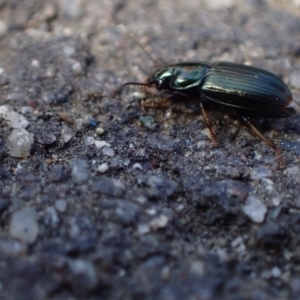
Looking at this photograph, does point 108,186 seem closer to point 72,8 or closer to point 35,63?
point 35,63

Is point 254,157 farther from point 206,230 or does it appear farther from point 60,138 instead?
point 60,138

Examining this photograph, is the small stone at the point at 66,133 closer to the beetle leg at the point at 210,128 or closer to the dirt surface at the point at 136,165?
the dirt surface at the point at 136,165

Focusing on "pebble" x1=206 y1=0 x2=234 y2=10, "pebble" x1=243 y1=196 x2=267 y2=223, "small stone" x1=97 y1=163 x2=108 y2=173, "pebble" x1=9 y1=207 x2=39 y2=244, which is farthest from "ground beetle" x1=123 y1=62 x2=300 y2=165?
"pebble" x1=9 y1=207 x2=39 y2=244

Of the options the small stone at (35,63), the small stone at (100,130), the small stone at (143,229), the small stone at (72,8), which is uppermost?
the small stone at (72,8)

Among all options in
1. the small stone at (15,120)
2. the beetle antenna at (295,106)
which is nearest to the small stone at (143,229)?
the small stone at (15,120)

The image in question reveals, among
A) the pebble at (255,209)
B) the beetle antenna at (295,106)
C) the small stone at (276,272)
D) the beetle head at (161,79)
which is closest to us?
the small stone at (276,272)

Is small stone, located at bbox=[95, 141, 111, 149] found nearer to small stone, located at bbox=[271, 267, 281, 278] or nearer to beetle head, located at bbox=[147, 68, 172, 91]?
beetle head, located at bbox=[147, 68, 172, 91]
